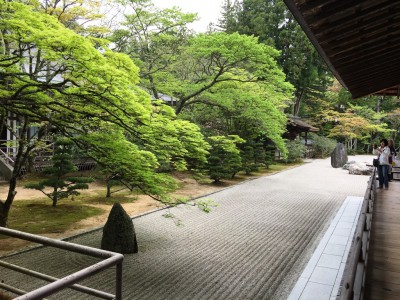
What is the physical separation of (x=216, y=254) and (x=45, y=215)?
621 cm

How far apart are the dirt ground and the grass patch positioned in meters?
0.36

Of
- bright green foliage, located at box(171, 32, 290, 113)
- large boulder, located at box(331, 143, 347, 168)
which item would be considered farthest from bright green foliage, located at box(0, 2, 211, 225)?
large boulder, located at box(331, 143, 347, 168)

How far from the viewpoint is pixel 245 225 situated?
992cm

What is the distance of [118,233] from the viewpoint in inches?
279

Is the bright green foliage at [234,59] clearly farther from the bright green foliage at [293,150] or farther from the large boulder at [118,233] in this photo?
the bright green foliage at [293,150]

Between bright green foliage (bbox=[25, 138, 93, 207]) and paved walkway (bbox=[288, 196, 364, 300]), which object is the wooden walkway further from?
bright green foliage (bbox=[25, 138, 93, 207])

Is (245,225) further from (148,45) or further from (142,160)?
(148,45)

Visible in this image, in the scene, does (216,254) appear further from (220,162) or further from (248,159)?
(248,159)

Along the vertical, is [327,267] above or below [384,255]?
below

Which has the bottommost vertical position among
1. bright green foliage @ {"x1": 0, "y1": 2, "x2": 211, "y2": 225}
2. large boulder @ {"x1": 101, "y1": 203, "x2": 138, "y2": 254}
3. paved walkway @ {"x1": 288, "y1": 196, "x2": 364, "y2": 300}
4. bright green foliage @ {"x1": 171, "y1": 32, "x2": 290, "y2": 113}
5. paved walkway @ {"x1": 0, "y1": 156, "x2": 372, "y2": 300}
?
paved walkway @ {"x1": 0, "y1": 156, "x2": 372, "y2": 300}

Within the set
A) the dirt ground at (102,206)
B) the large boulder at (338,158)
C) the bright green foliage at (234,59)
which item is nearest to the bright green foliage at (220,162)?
the dirt ground at (102,206)

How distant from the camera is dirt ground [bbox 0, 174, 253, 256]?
774 cm

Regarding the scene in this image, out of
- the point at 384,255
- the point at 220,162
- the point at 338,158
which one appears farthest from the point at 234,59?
the point at 338,158

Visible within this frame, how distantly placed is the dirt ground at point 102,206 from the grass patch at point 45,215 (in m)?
0.36
